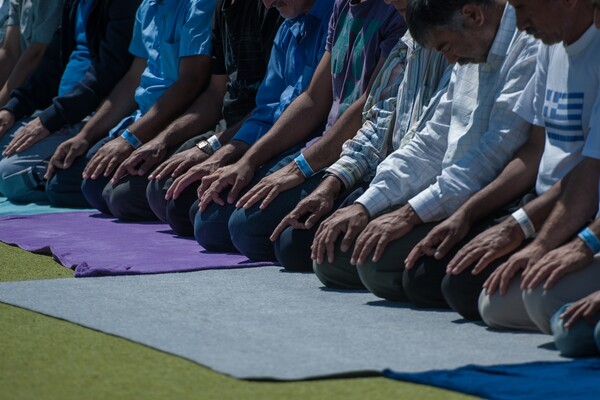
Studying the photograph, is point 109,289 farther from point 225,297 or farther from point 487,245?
point 487,245

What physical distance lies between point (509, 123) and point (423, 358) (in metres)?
1.05

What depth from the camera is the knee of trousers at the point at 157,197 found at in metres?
6.18

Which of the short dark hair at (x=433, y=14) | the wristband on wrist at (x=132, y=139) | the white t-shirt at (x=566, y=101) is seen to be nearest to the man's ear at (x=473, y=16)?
the short dark hair at (x=433, y=14)

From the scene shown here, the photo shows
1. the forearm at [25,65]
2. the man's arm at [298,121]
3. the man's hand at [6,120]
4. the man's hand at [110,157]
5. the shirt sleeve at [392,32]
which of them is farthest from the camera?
the forearm at [25,65]

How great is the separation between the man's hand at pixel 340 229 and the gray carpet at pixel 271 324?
0.49ft

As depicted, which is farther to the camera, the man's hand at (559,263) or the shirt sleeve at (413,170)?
the shirt sleeve at (413,170)

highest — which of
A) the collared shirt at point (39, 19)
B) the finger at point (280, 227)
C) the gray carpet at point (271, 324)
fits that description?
the collared shirt at point (39, 19)

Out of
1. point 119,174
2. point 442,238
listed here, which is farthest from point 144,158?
point 442,238

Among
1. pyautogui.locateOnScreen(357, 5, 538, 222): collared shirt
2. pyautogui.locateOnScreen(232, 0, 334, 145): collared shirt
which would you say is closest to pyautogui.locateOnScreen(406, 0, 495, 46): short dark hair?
pyautogui.locateOnScreen(357, 5, 538, 222): collared shirt

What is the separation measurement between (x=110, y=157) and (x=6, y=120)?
1654mm

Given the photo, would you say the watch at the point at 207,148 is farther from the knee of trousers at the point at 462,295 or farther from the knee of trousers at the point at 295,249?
the knee of trousers at the point at 462,295

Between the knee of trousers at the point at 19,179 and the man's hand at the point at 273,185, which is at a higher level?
the man's hand at the point at 273,185

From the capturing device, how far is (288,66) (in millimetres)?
5816

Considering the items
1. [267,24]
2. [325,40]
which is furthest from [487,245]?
[267,24]
